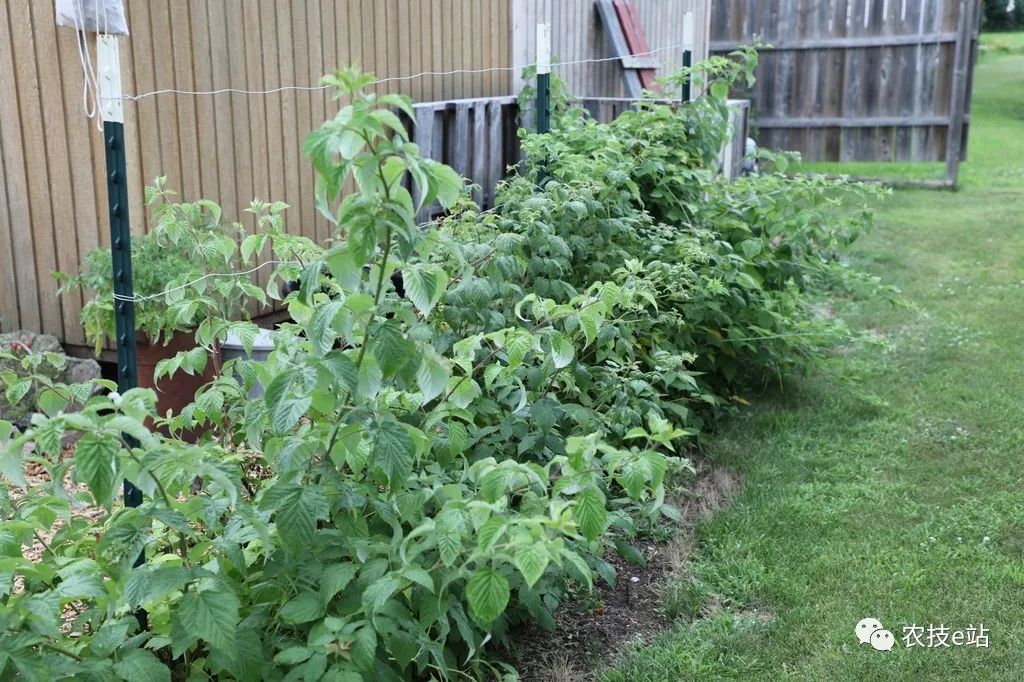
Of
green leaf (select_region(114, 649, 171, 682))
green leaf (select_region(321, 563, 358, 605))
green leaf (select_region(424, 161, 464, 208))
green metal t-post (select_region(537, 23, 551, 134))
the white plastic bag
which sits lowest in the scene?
green leaf (select_region(114, 649, 171, 682))

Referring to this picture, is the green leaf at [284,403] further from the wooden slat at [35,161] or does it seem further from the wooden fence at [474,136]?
the wooden fence at [474,136]

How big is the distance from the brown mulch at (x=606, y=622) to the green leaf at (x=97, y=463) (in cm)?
148

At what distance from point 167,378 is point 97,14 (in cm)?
218

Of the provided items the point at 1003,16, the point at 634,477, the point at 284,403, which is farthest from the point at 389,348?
the point at 1003,16

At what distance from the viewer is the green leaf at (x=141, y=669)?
2.16 meters

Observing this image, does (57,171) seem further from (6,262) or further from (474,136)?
(474,136)

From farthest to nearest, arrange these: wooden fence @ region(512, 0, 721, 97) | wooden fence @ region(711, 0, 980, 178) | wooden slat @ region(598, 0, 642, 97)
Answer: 1. wooden fence @ region(711, 0, 980, 178)
2. wooden slat @ region(598, 0, 642, 97)
3. wooden fence @ region(512, 0, 721, 97)

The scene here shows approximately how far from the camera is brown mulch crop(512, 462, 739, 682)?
315 cm

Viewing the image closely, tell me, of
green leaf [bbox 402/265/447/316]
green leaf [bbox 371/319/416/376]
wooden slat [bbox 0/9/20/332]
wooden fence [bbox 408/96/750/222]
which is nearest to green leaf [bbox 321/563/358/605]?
green leaf [bbox 371/319/416/376]

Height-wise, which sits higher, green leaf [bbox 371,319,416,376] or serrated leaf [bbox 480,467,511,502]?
green leaf [bbox 371,319,416,376]

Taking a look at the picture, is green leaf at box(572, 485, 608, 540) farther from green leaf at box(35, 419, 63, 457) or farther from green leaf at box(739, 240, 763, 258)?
green leaf at box(739, 240, 763, 258)

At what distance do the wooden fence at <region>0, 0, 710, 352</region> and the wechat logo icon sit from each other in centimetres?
357

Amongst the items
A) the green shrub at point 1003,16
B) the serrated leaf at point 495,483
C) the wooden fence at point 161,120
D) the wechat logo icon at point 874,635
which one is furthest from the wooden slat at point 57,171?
the green shrub at point 1003,16

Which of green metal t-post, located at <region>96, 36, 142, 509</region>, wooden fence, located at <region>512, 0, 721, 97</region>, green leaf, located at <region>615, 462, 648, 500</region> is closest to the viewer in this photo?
green leaf, located at <region>615, 462, 648, 500</region>
